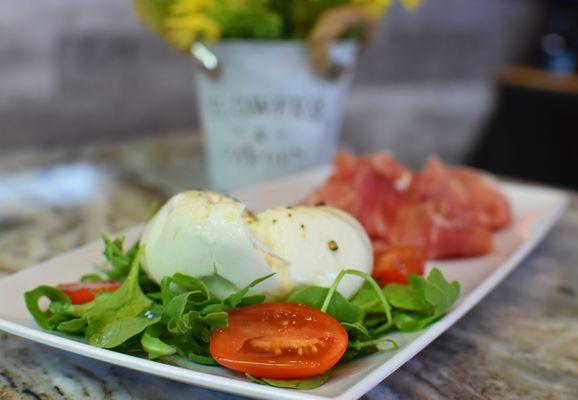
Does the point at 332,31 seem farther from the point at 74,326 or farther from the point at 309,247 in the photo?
the point at 74,326

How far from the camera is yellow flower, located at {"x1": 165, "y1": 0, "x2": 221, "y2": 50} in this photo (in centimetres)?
121

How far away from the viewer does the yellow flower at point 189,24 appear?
121cm

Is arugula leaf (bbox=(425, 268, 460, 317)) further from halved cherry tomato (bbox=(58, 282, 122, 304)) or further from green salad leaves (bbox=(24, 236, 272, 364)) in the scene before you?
halved cherry tomato (bbox=(58, 282, 122, 304))

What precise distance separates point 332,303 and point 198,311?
13cm

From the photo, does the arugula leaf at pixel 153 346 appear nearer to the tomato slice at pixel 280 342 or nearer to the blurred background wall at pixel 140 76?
the tomato slice at pixel 280 342

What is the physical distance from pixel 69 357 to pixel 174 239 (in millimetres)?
159

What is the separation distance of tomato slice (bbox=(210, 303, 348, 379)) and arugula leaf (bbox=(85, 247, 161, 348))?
0.08m

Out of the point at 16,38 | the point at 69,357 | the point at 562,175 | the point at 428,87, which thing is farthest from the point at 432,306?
the point at 562,175

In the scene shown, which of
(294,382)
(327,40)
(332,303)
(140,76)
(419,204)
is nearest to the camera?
(294,382)

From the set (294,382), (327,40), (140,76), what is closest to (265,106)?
(327,40)

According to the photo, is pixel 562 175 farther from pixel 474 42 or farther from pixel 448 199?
pixel 448 199

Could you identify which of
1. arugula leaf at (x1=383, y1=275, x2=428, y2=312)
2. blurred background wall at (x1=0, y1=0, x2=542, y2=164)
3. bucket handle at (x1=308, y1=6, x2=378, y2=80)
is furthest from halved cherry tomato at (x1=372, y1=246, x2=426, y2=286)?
blurred background wall at (x1=0, y1=0, x2=542, y2=164)

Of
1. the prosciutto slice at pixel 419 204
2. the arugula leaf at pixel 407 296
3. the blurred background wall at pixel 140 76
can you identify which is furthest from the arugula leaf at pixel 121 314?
the blurred background wall at pixel 140 76

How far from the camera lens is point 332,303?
703 millimetres
